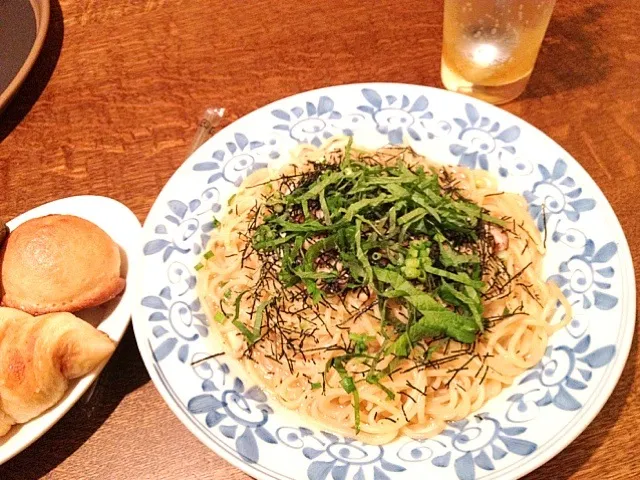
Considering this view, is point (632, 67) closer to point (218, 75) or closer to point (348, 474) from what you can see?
point (218, 75)

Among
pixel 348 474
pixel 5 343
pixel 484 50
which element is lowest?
pixel 348 474

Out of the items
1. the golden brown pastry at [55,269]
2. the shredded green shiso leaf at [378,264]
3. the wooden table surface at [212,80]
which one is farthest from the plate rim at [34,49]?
the shredded green shiso leaf at [378,264]

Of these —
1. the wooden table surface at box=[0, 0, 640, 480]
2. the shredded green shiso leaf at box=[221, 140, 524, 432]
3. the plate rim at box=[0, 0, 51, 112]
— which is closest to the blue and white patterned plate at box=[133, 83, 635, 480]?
the shredded green shiso leaf at box=[221, 140, 524, 432]

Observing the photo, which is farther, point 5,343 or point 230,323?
point 230,323

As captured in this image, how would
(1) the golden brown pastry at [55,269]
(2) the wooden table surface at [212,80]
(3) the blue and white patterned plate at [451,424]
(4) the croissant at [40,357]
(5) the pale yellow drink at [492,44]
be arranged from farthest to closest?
(2) the wooden table surface at [212,80]
(5) the pale yellow drink at [492,44]
(1) the golden brown pastry at [55,269]
(4) the croissant at [40,357]
(3) the blue and white patterned plate at [451,424]

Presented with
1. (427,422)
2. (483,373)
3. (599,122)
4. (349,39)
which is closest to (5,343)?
(427,422)

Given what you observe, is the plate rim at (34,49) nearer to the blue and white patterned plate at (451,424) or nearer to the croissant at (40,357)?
the blue and white patterned plate at (451,424)
